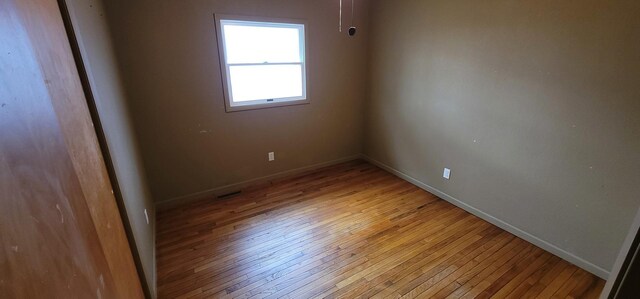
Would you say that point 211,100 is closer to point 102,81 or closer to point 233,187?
point 233,187

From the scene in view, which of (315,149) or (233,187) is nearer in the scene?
(233,187)

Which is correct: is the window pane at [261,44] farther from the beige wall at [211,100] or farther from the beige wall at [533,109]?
the beige wall at [533,109]

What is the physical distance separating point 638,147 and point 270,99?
9.87 ft

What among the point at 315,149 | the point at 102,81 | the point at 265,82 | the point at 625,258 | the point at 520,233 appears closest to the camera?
the point at 625,258

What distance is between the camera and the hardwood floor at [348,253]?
1824mm

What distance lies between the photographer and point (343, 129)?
3.81 metres

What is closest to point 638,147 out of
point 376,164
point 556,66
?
point 556,66

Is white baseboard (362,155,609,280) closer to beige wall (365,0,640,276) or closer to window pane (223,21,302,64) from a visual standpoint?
beige wall (365,0,640,276)

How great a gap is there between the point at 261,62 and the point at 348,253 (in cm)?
216

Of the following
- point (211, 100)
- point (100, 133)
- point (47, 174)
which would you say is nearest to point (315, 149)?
point (211, 100)

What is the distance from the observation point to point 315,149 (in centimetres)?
365

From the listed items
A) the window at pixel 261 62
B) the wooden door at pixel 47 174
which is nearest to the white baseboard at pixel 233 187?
the window at pixel 261 62

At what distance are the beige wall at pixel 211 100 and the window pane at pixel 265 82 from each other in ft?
0.55

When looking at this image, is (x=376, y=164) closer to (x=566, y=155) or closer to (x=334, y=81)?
(x=334, y=81)
